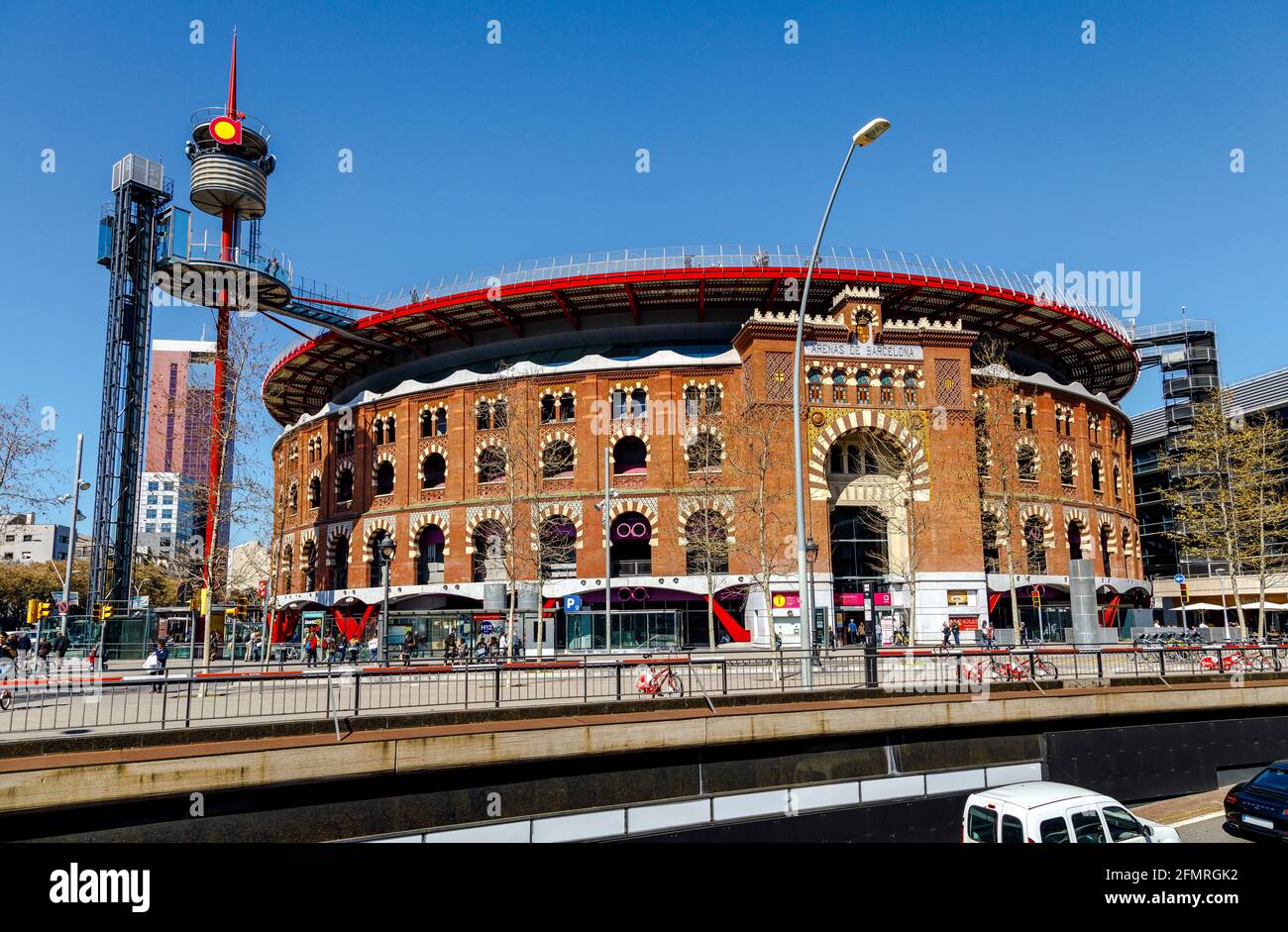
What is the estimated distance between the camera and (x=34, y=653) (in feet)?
119

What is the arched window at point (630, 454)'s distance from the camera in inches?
1896

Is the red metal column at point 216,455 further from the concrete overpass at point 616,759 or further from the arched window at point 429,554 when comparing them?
the arched window at point 429,554

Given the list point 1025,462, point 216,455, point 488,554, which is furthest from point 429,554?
point 1025,462

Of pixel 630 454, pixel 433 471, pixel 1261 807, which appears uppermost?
pixel 630 454

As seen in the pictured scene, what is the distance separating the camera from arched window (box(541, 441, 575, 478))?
154 feet

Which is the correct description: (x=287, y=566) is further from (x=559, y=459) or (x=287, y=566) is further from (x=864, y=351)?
(x=864, y=351)

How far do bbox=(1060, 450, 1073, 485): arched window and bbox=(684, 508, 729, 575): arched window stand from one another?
2418 centimetres

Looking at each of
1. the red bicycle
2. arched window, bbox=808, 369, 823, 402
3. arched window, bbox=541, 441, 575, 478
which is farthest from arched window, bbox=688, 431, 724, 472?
the red bicycle

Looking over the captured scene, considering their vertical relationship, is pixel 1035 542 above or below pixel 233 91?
below

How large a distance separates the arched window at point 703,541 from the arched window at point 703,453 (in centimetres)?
265

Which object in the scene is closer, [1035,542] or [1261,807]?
[1261,807]

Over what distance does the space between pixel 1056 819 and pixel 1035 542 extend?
4251cm
